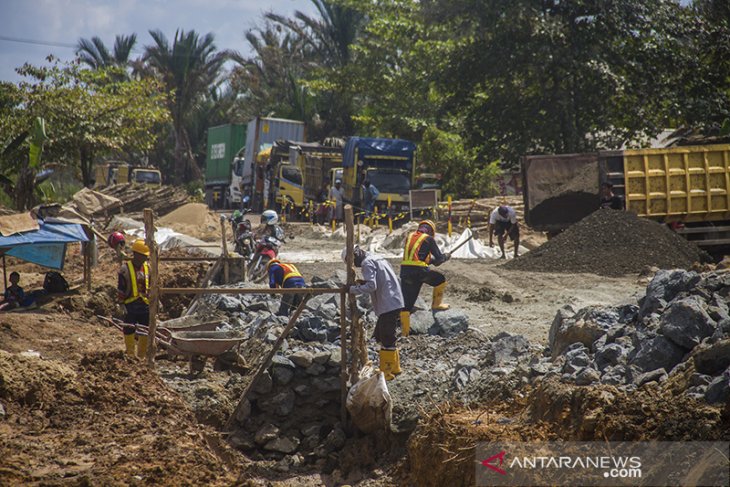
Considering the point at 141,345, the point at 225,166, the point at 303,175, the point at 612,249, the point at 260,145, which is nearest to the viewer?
the point at 141,345

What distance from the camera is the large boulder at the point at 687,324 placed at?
7086 millimetres

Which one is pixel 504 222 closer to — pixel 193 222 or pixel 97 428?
pixel 193 222

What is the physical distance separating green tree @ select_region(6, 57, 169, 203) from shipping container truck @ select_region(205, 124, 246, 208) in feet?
32.4

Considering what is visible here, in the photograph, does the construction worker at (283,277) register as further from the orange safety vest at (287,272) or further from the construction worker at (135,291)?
the construction worker at (135,291)

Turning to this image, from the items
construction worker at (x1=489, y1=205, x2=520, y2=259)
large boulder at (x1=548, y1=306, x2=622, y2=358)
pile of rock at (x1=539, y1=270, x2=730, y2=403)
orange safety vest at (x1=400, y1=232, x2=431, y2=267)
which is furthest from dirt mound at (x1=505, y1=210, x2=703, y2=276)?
pile of rock at (x1=539, y1=270, x2=730, y2=403)

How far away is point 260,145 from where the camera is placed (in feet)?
113

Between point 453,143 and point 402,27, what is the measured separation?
6315 mm

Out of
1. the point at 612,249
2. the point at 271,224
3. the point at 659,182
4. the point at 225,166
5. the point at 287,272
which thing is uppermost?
the point at 225,166

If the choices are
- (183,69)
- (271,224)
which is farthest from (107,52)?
(271,224)

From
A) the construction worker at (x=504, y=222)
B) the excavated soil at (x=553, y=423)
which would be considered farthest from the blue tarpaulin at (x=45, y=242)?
the construction worker at (x=504, y=222)

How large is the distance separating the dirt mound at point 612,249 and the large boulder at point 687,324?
8.51 m

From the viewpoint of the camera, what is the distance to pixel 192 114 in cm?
4916

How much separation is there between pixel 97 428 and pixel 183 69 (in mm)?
38491

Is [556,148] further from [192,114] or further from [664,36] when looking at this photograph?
[192,114]
